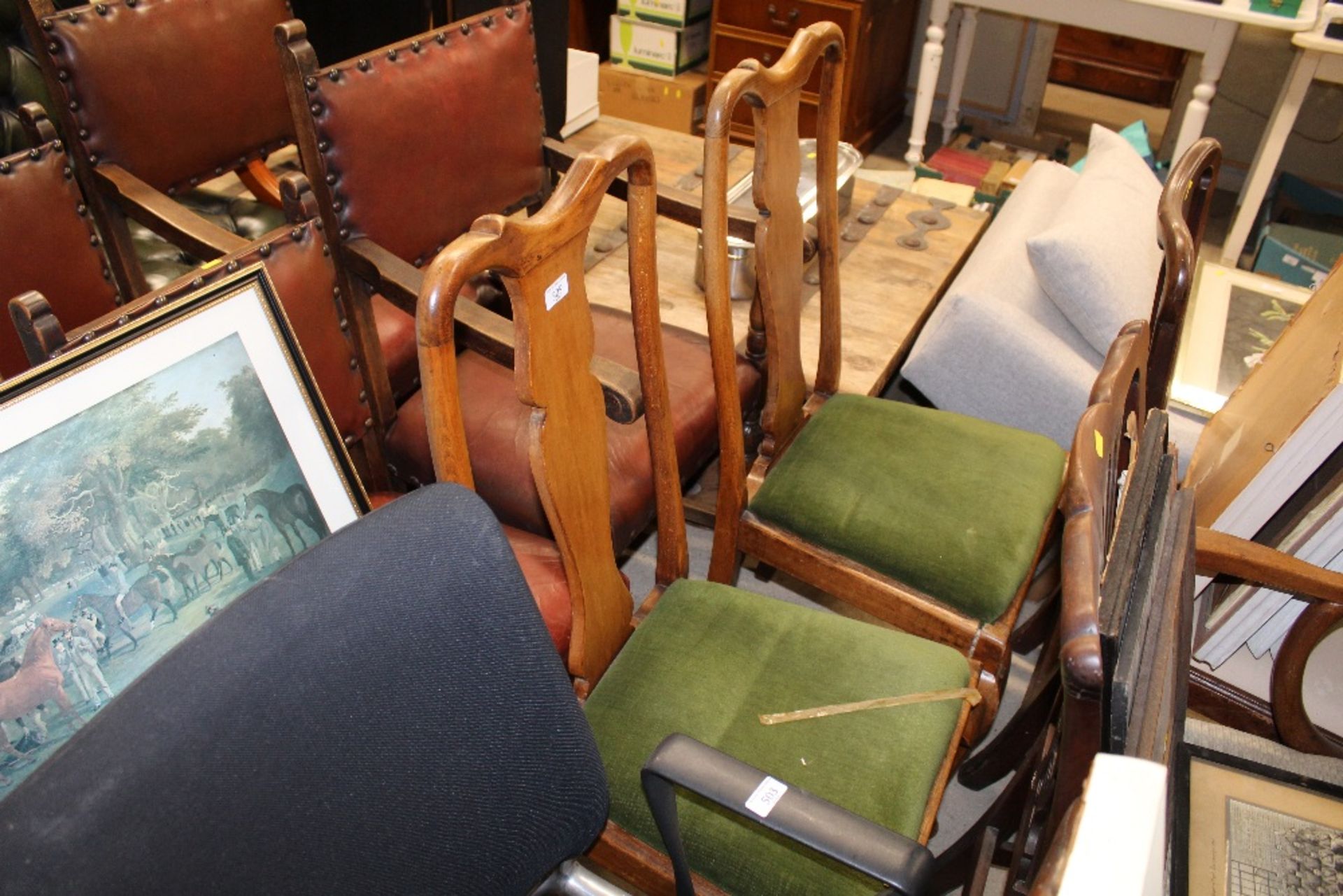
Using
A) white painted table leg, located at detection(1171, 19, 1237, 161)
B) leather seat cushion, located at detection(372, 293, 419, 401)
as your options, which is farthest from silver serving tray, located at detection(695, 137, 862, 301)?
white painted table leg, located at detection(1171, 19, 1237, 161)

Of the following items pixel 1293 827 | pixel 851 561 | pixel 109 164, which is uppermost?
pixel 109 164

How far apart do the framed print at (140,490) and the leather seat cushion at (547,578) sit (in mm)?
178

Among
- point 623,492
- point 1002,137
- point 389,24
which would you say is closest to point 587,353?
point 623,492

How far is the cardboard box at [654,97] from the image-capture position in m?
3.41

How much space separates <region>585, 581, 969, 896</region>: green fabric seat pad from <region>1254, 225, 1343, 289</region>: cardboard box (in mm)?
2226

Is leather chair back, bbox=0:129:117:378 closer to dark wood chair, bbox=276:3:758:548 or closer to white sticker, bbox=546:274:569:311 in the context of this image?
dark wood chair, bbox=276:3:758:548

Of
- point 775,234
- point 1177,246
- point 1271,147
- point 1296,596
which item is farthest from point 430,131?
point 1271,147

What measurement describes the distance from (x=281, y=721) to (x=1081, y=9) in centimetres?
308

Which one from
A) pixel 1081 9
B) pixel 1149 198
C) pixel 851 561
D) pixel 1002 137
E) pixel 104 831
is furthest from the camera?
pixel 1002 137

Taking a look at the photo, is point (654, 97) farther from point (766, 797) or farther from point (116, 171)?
point (766, 797)

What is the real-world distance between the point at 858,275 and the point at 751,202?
0.99 feet

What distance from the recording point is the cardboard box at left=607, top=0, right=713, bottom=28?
3.36 m

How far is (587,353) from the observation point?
100 cm

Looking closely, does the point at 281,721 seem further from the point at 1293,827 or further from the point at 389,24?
the point at 389,24
